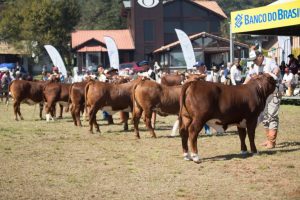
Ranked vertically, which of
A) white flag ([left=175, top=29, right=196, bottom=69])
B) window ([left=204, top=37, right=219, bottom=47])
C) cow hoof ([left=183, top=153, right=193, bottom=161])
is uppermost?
window ([left=204, top=37, right=219, bottom=47])

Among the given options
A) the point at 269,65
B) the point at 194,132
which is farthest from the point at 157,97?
the point at 194,132

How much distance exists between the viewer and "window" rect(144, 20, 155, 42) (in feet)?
213

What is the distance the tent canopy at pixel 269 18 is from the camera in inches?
709

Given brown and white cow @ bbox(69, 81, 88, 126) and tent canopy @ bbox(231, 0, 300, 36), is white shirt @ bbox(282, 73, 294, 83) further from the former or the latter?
brown and white cow @ bbox(69, 81, 88, 126)

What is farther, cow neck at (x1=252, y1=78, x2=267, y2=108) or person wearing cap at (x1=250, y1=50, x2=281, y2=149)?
person wearing cap at (x1=250, y1=50, x2=281, y2=149)

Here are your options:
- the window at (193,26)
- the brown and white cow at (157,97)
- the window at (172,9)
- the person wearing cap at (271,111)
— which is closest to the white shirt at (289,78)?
the brown and white cow at (157,97)

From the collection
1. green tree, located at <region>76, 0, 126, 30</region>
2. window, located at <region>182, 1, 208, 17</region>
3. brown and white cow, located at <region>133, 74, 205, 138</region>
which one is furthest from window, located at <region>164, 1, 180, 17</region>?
brown and white cow, located at <region>133, 74, 205, 138</region>

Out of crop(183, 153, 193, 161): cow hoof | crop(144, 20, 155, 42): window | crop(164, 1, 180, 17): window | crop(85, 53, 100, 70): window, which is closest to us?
crop(183, 153, 193, 161): cow hoof

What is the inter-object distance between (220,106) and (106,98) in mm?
5577

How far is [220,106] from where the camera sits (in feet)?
34.7

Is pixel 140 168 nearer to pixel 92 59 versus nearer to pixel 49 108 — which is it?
pixel 49 108

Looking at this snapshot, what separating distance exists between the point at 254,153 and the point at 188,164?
1.57 metres

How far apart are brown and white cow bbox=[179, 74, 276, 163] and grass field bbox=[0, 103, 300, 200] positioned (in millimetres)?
521

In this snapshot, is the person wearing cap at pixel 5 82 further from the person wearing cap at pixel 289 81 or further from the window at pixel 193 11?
the window at pixel 193 11
